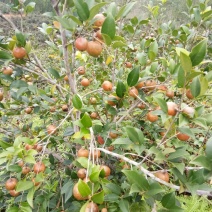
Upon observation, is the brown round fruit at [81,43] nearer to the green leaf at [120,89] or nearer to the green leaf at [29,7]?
the green leaf at [120,89]

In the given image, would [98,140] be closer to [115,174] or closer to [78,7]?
[115,174]

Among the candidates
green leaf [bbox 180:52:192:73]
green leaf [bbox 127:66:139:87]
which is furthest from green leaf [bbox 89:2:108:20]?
green leaf [bbox 180:52:192:73]

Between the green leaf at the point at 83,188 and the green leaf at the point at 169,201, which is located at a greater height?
the green leaf at the point at 83,188

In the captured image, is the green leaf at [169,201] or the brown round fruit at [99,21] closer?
the green leaf at [169,201]

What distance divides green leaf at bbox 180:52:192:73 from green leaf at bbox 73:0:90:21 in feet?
1.22

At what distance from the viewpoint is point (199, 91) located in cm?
70

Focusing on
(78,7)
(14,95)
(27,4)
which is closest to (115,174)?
(14,95)

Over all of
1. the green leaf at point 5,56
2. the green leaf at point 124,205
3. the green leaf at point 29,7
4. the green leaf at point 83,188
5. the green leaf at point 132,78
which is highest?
the green leaf at point 29,7

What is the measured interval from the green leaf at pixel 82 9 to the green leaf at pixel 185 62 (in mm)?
372

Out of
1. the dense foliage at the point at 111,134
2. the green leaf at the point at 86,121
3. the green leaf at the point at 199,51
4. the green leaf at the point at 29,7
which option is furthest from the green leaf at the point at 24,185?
the green leaf at the point at 29,7

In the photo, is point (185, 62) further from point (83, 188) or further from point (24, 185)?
point (24, 185)

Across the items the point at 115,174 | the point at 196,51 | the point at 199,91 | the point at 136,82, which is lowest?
the point at 115,174

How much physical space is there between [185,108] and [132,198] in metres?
0.38

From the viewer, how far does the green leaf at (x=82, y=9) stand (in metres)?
0.81
